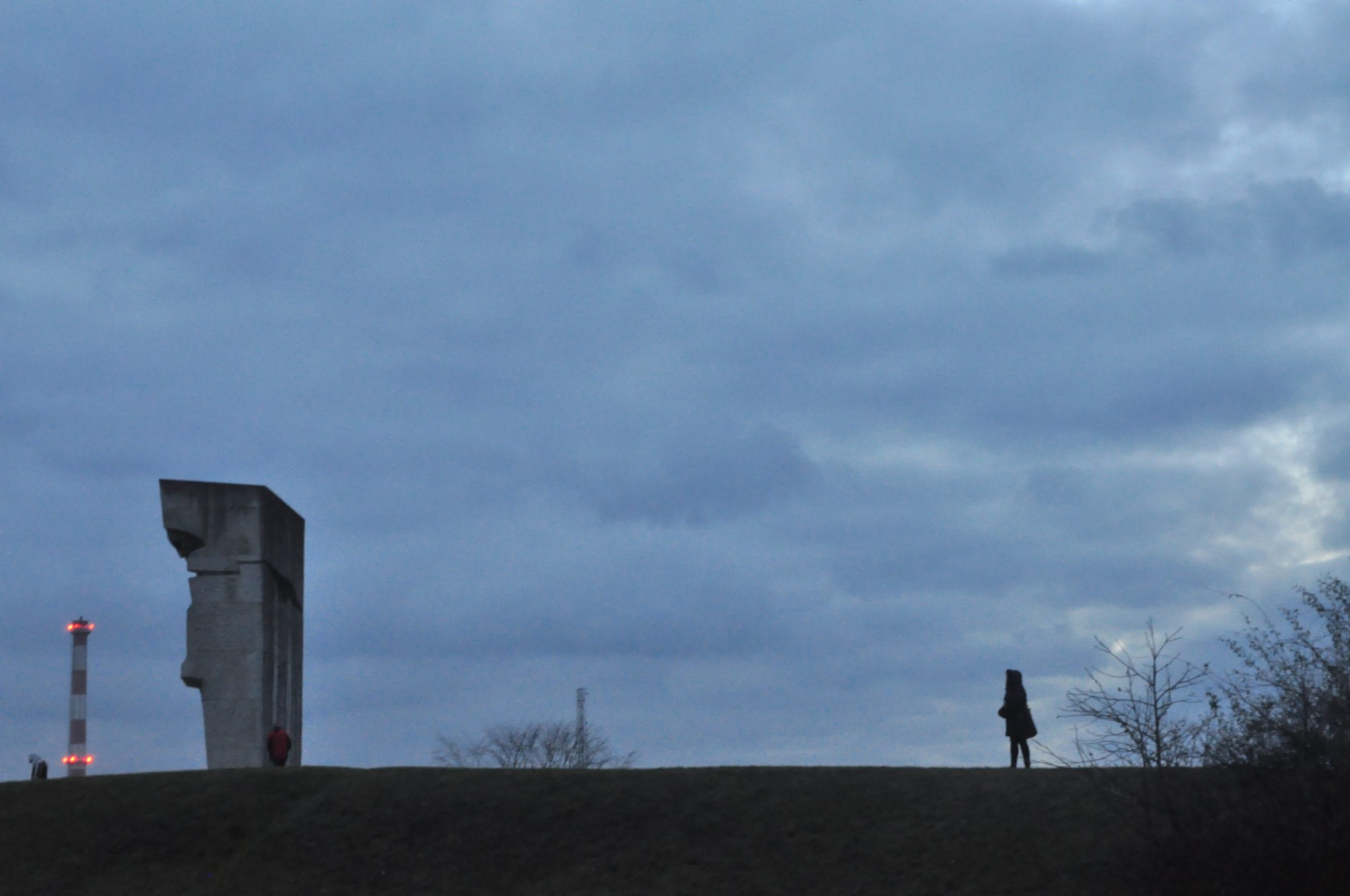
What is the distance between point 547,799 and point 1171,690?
10.1 metres

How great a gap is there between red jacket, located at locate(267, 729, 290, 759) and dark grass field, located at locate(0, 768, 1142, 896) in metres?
2.17

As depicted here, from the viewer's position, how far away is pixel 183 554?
2956cm

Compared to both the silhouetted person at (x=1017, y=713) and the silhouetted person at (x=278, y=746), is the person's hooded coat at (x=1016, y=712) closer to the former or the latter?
the silhouetted person at (x=1017, y=713)

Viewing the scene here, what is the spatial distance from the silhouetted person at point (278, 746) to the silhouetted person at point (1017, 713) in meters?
13.0

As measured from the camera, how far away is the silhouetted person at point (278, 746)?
1116 inches

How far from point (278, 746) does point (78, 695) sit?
64.0 feet

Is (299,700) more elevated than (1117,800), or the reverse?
(299,700)


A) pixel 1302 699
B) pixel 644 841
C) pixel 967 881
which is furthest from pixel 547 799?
pixel 1302 699

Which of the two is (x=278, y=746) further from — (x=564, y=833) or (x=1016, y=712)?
(x=1016, y=712)

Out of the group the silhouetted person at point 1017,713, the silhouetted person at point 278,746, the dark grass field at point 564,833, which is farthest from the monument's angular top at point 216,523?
the silhouetted person at point 1017,713

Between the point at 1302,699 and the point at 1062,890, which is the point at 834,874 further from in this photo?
the point at 1302,699

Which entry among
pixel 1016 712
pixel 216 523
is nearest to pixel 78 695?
pixel 216 523

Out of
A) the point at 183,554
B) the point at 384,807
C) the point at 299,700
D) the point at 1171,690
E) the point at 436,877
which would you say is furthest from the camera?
the point at 299,700

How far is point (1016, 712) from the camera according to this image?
25172 mm
